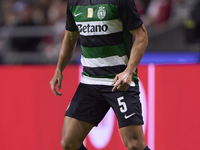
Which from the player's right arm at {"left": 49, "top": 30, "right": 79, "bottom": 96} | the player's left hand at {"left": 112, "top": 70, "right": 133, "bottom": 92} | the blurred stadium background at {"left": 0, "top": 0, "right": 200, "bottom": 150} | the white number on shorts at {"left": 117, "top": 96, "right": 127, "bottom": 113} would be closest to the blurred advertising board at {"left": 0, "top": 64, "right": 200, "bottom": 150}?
the blurred stadium background at {"left": 0, "top": 0, "right": 200, "bottom": 150}

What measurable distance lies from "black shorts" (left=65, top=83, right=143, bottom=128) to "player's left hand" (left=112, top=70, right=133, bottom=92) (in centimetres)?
27

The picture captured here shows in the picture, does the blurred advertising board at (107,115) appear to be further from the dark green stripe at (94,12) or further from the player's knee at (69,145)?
the dark green stripe at (94,12)

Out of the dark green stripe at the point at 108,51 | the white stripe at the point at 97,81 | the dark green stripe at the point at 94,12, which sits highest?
the dark green stripe at the point at 94,12

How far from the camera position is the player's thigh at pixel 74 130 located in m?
3.86

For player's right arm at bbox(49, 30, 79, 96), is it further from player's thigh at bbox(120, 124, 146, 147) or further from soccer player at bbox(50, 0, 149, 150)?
player's thigh at bbox(120, 124, 146, 147)

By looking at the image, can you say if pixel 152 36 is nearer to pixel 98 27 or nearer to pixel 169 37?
pixel 169 37

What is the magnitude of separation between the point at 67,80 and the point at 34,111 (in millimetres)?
558

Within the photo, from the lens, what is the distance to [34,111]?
17.7ft

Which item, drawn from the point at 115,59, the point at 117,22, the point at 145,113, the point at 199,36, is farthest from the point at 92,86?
the point at 199,36

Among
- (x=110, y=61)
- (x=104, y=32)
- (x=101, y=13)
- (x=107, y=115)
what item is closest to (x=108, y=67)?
(x=110, y=61)

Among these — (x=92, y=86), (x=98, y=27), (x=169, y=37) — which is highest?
(x=98, y=27)

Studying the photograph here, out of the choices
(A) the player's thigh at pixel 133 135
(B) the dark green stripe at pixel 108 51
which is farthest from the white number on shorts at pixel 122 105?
(B) the dark green stripe at pixel 108 51

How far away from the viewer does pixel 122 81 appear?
11.4 ft

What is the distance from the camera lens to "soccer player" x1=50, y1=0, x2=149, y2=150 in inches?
142
